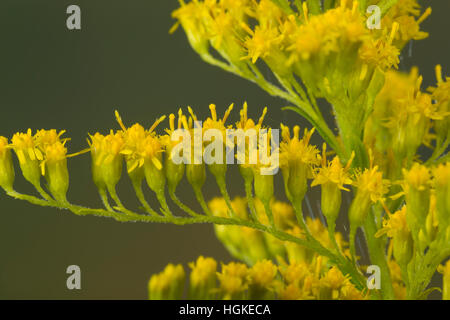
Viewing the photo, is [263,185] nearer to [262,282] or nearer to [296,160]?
[296,160]

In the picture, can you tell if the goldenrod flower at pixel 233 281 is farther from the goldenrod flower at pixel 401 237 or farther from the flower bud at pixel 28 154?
the flower bud at pixel 28 154

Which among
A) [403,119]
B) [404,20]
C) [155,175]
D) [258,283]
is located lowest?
[258,283]

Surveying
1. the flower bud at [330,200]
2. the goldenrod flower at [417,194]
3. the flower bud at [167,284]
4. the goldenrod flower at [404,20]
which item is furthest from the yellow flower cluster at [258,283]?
the goldenrod flower at [404,20]

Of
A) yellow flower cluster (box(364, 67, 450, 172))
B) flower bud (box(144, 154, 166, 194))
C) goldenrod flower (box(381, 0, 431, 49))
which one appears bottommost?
flower bud (box(144, 154, 166, 194))

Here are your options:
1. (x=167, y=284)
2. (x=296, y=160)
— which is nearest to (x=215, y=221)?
(x=296, y=160)

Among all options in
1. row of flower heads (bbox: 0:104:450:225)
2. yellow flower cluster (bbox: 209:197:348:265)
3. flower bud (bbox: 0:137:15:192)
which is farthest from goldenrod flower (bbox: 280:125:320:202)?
flower bud (bbox: 0:137:15:192)

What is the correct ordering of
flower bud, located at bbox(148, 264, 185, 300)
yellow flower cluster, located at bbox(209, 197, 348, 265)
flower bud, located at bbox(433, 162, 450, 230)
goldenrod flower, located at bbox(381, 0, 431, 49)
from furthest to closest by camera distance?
yellow flower cluster, located at bbox(209, 197, 348, 265), flower bud, located at bbox(148, 264, 185, 300), goldenrod flower, located at bbox(381, 0, 431, 49), flower bud, located at bbox(433, 162, 450, 230)

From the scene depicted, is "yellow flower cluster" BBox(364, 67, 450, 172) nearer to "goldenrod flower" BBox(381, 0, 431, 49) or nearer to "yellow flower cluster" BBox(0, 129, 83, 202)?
"goldenrod flower" BBox(381, 0, 431, 49)

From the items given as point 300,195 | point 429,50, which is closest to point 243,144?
point 300,195
